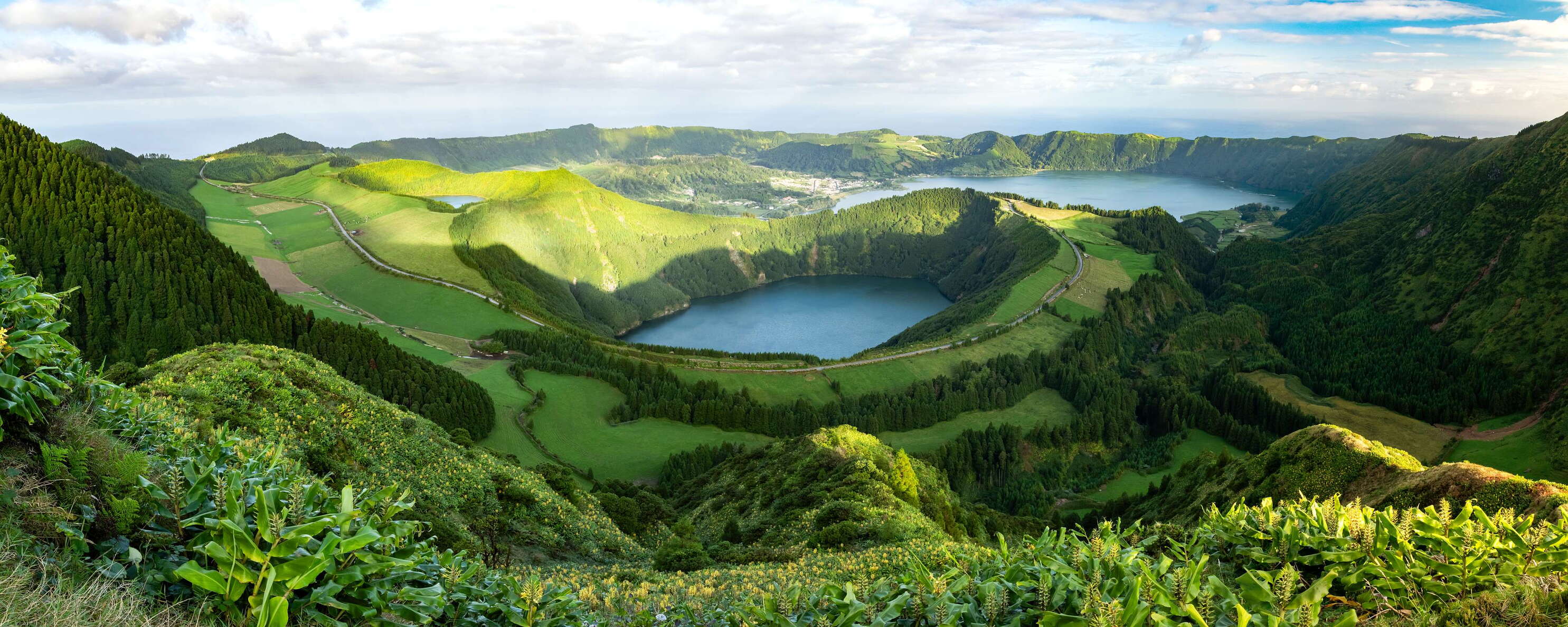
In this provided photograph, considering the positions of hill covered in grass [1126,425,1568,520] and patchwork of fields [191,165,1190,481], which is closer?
hill covered in grass [1126,425,1568,520]

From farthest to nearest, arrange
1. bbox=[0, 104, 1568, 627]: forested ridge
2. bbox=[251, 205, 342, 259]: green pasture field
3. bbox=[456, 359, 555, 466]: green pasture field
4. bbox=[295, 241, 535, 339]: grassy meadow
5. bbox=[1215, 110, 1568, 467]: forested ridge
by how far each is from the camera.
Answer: bbox=[251, 205, 342, 259]: green pasture field
bbox=[295, 241, 535, 339]: grassy meadow
bbox=[1215, 110, 1568, 467]: forested ridge
bbox=[456, 359, 555, 466]: green pasture field
bbox=[0, 104, 1568, 627]: forested ridge

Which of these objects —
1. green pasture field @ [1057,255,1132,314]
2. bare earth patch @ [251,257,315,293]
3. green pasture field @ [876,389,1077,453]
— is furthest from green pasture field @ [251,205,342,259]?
green pasture field @ [1057,255,1132,314]

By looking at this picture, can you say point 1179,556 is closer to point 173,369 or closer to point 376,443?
point 376,443

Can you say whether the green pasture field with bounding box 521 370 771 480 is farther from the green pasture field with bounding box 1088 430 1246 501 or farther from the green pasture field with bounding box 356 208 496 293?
the green pasture field with bounding box 356 208 496 293

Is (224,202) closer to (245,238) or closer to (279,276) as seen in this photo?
(245,238)

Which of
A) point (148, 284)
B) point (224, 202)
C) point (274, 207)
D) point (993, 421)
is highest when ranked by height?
point (224, 202)

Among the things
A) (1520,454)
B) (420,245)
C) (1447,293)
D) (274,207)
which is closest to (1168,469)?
(1520,454)

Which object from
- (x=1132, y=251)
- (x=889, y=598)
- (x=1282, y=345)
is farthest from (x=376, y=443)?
(x=1132, y=251)

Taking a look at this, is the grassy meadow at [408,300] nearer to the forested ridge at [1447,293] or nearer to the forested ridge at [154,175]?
the forested ridge at [154,175]
